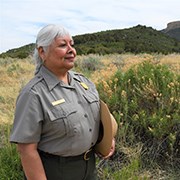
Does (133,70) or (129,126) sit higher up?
(133,70)

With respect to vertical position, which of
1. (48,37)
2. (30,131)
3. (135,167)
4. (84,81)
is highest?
(48,37)

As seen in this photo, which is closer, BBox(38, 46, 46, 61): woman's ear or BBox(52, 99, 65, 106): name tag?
BBox(52, 99, 65, 106): name tag

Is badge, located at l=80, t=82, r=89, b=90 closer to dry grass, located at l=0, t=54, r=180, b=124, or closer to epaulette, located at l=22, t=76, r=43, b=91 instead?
epaulette, located at l=22, t=76, r=43, b=91

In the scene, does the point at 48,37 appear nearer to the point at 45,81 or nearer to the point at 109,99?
the point at 45,81

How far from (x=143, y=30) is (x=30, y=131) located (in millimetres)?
50676

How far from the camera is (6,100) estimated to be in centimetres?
741

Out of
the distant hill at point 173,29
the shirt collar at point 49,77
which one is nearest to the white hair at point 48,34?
the shirt collar at point 49,77

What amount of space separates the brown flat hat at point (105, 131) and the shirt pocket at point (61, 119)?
0.32 meters

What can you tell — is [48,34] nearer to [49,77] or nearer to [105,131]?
[49,77]

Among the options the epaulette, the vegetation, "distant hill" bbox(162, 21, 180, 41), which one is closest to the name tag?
the epaulette

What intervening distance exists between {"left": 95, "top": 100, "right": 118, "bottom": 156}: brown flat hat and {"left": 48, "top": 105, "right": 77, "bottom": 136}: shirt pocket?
32 centimetres

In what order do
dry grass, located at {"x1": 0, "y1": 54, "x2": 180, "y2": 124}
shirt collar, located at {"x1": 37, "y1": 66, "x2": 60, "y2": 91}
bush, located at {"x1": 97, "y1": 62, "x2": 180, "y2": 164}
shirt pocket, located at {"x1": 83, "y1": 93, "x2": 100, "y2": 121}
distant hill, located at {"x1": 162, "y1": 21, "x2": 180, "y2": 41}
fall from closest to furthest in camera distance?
shirt collar, located at {"x1": 37, "y1": 66, "x2": 60, "y2": 91} → shirt pocket, located at {"x1": 83, "y1": 93, "x2": 100, "y2": 121} → bush, located at {"x1": 97, "y1": 62, "x2": 180, "y2": 164} → dry grass, located at {"x1": 0, "y1": 54, "x2": 180, "y2": 124} → distant hill, located at {"x1": 162, "y1": 21, "x2": 180, "y2": 41}

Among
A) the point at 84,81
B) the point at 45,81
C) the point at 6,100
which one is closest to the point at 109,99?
the point at 84,81

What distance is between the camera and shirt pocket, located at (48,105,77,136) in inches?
94.0
